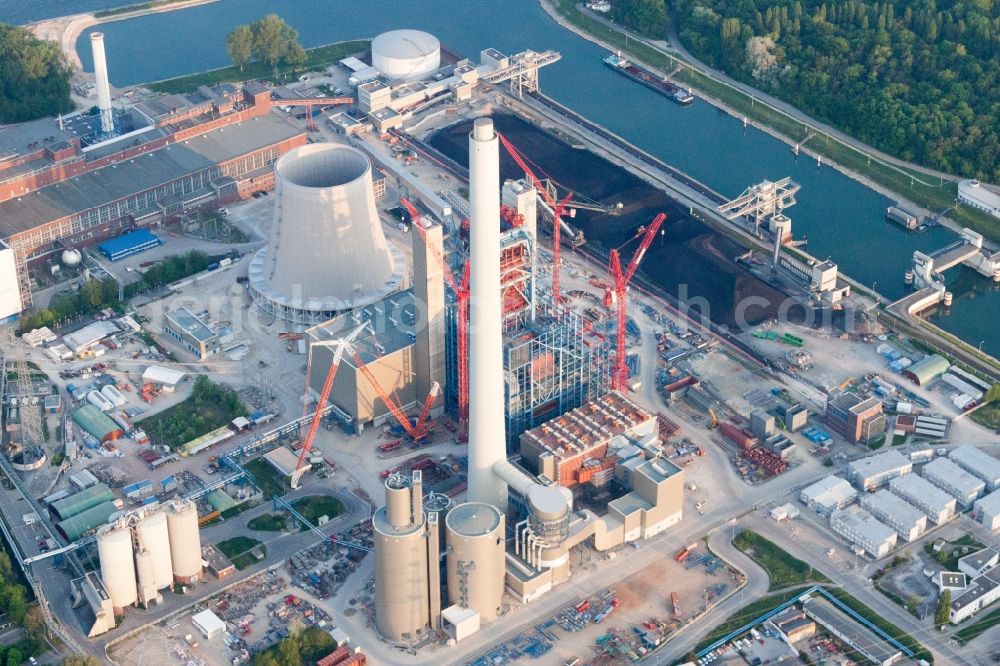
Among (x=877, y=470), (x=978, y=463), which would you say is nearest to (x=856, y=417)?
(x=877, y=470)

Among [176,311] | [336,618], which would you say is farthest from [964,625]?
[176,311]

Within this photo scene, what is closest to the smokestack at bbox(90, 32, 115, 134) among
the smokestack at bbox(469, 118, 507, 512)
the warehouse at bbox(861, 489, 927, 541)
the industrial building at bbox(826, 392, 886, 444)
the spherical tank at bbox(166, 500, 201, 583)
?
the spherical tank at bbox(166, 500, 201, 583)

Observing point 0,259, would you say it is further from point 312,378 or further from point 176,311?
point 312,378

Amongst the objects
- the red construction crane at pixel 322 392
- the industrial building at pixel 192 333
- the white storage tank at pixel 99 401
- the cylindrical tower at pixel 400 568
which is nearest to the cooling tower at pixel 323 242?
the industrial building at pixel 192 333

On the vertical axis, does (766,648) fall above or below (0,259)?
below

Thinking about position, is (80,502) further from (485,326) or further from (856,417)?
(856,417)

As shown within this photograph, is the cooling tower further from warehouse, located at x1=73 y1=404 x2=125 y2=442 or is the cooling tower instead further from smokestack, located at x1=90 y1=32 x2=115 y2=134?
smokestack, located at x1=90 y1=32 x2=115 y2=134

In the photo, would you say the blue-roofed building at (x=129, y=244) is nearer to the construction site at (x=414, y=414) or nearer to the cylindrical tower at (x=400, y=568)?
the construction site at (x=414, y=414)
